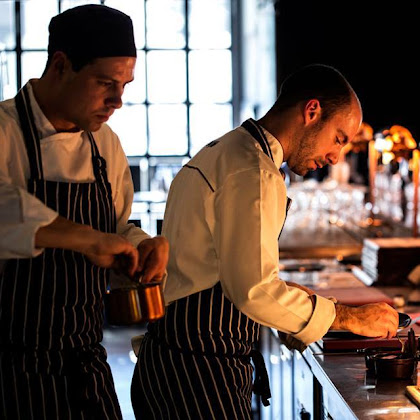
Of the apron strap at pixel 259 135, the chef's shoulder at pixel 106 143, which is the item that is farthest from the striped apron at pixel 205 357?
the chef's shoulder at pixel 106 143

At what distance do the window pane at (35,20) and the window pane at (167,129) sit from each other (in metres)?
2.01

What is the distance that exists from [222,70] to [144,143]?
5.41 ft

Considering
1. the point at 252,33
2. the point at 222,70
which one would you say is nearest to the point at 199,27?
the point at 222,70

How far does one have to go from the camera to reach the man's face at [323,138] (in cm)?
247

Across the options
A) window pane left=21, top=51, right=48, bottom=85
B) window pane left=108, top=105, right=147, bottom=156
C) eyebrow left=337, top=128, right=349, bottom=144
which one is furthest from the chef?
window pane left=21, top=51, right=48, bottom=85

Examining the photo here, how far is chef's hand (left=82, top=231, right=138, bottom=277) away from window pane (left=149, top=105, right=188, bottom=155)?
502 inches

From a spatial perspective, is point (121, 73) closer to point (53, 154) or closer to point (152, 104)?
point (53, 154)

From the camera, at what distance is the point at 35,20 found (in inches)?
569

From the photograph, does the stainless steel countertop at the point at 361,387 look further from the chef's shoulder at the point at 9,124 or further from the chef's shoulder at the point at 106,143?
the chef's shoulder at the point at 9,124

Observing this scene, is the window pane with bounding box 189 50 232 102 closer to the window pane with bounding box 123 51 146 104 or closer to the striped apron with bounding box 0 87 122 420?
the window pane with bounding box 123 51 146 104

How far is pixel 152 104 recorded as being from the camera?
14625 mm

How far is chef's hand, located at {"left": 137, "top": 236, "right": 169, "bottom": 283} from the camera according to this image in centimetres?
201

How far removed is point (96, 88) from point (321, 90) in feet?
2.27

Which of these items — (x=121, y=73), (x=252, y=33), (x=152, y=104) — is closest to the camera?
(x=121, y=73)
